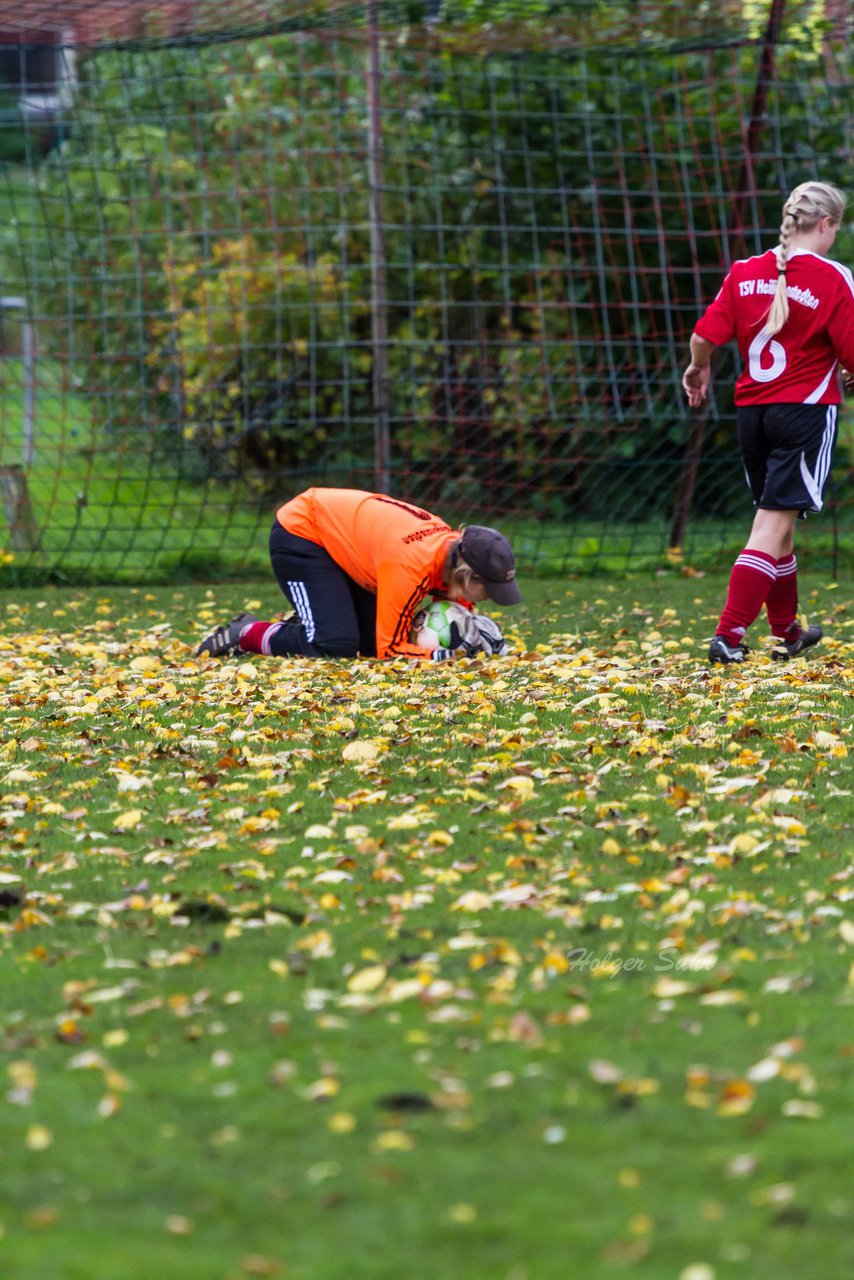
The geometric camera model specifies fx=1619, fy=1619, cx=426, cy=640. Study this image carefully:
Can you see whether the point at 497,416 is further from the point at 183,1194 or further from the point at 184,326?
the point at 183,1194

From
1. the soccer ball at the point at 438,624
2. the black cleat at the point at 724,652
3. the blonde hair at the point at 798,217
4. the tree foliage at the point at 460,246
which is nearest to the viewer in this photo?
the blonde hair at the point at 798,217

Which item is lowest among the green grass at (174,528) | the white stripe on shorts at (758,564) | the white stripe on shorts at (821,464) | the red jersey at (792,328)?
the green grass at (174,528)

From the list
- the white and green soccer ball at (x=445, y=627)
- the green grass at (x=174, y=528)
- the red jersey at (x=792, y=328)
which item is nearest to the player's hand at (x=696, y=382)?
the red jersey at (x=792, y=328)

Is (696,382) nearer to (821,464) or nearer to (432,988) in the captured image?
(821,464)

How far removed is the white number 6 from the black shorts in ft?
0.37

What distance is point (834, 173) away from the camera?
39.3 feet

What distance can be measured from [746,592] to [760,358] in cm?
91

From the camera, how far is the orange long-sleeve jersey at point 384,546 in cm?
626

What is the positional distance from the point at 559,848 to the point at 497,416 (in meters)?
8.36

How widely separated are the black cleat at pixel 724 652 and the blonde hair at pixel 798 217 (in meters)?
1.19

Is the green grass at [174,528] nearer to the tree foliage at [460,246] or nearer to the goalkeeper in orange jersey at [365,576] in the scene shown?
the tree foliage at [460,246]

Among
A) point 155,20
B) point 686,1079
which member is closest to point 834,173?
point 155,20

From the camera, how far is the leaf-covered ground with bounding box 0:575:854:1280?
6.63ft

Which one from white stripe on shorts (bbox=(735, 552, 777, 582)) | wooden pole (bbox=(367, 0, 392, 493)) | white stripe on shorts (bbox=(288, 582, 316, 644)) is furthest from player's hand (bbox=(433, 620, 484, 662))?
wooden pole (bbox=(367, 0, 392, 493))
